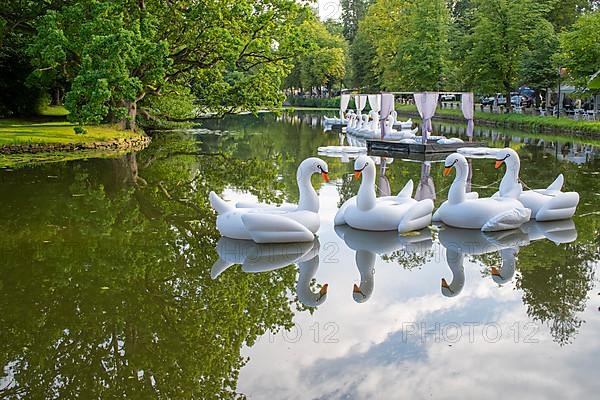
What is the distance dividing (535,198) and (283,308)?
257 inches

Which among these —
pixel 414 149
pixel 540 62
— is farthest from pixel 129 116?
pixel 540 62

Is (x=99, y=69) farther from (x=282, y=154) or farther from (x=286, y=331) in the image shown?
(x=286, y=331)

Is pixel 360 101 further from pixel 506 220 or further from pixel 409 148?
→ pixel 506 220

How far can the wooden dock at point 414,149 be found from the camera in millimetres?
24016

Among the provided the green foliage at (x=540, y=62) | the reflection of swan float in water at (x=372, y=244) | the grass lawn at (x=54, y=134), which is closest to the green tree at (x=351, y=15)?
the green foliage at (x=540, y=62)

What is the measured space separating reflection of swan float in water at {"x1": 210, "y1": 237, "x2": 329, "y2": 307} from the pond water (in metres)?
0.04

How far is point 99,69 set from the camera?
69.1 feet

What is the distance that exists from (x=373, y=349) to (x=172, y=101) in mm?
28042

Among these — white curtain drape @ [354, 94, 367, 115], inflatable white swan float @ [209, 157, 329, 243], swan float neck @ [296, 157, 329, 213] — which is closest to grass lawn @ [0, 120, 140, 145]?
inflatable white swan float @ [209, 157, 329, 243]

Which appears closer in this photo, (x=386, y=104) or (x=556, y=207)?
(x=556, y=207)

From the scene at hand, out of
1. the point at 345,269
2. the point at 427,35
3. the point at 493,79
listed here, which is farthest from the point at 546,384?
the point at 427,35

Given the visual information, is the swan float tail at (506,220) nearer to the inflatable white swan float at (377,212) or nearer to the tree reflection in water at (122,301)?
the inflatable white swan float at (377,212)

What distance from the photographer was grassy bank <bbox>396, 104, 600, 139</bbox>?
32.4 meters

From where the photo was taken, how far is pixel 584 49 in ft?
104
